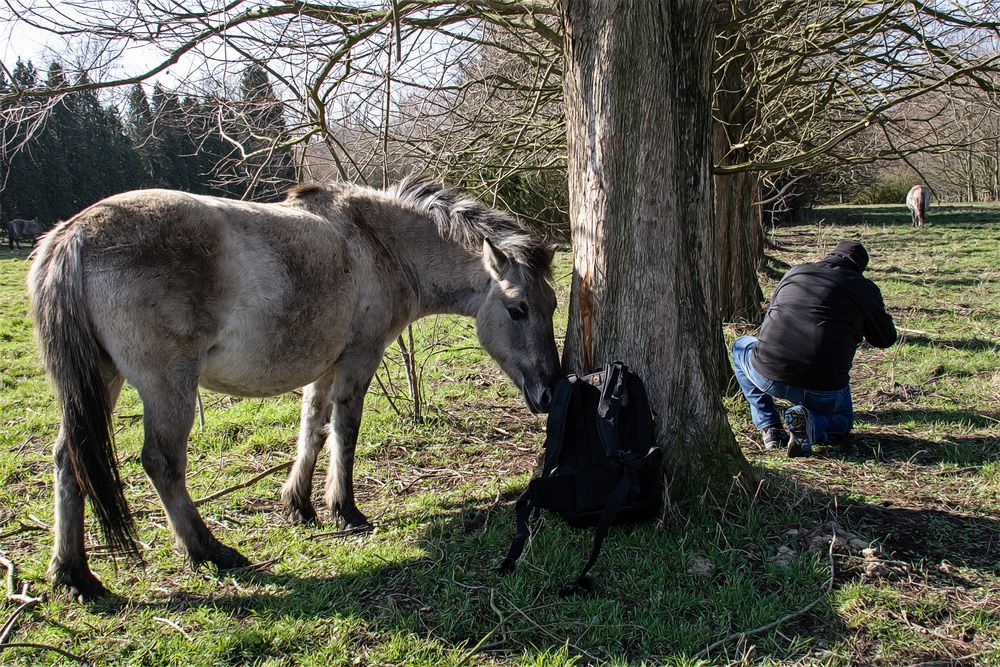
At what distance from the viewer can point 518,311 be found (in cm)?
444

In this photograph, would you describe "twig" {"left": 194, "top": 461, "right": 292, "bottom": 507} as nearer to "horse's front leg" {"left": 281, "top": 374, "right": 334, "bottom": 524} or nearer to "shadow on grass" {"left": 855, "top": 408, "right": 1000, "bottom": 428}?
"horse's front leg" {"left": 281, "top": 374, "right": 334, "bottom": 524}

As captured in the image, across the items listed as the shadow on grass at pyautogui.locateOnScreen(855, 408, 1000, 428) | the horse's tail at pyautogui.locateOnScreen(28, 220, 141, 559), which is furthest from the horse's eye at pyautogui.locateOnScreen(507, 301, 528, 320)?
the shadow on grass at pyautogui.locateOnScreen(855, 408, 1000, 428)

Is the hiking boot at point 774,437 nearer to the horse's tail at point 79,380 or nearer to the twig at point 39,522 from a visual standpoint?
the horse's tail at point 79,380

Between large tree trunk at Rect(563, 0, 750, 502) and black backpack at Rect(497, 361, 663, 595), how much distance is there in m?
0.26

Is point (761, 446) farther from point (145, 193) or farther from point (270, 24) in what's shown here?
point (270, 24)

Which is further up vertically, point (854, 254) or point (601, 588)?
point (854, 254)

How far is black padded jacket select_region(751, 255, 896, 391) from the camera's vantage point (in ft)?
15.4

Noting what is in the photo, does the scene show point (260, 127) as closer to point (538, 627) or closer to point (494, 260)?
point (494, 260)

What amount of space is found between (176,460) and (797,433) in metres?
4.08

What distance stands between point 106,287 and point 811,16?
678 centimetres

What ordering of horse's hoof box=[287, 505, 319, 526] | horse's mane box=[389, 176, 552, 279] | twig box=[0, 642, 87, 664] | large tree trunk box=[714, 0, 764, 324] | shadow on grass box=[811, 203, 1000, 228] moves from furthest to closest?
shadow on grass box=[811, 203, 1000, 228], large tree trunk box=[714, 0, 764, 324], horse's mane box=[389, 176, 552, 279], horse's hoof box=[287, 505, 319, 526], twig box=[0, 642, 87, 664]

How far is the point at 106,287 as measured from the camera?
3.24 m

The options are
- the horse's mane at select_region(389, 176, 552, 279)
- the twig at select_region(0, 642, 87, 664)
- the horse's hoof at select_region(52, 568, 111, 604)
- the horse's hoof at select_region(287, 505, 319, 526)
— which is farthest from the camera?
the horse's mane at select_region(389, 176, 552, 279)

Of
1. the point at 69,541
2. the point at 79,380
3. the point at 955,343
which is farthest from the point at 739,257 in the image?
the point at 69,541
